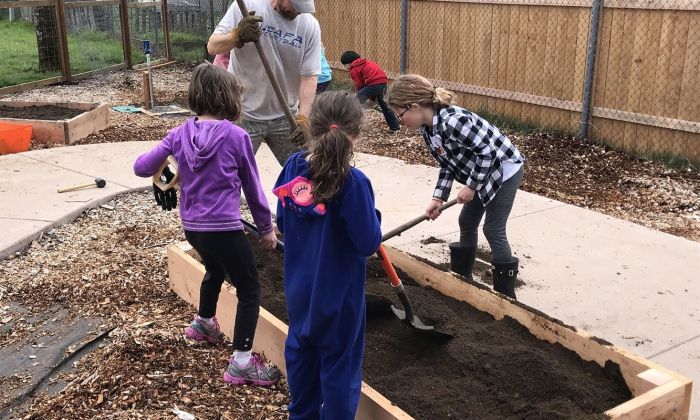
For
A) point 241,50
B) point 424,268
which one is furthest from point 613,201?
point 241,50

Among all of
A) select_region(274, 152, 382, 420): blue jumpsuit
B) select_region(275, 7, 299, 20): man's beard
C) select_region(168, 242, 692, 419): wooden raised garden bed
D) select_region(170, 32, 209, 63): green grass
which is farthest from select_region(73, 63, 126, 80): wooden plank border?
select_region(274, 152, 382, 420): blue jumpsuit

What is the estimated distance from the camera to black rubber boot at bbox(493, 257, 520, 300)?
13.5ft

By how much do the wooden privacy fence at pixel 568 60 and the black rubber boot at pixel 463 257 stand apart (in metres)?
4.39

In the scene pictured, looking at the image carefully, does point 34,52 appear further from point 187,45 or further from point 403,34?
point 403,34

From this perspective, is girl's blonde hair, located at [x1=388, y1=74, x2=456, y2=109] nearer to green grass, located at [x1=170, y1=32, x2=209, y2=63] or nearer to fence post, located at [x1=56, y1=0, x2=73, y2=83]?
fence post, located at [x1=56, y1=0, x2=73, y2=83]

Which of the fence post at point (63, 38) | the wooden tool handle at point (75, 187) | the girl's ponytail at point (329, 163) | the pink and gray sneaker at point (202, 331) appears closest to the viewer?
the girl's ponytail at point (329, 163)

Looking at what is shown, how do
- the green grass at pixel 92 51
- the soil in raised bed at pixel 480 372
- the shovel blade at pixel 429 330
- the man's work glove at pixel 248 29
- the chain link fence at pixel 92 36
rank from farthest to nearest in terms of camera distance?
1. the green grass at pixel 92 51
2. the chain link fence at pixel 92 36
3. the man's work glove at pixel 248 29
4. the shovel blade at pixel 429 330
5. the soil in raised bed at pixel 480 372

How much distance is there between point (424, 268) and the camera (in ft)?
13.8

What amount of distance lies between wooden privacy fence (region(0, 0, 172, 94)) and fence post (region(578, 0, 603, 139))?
924 cm

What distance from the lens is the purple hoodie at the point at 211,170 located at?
3.16 m

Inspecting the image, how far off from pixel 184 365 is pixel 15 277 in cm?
181

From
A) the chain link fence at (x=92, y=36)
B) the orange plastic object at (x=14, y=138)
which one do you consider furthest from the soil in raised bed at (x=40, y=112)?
the chain link fence at (x=92, y=36)

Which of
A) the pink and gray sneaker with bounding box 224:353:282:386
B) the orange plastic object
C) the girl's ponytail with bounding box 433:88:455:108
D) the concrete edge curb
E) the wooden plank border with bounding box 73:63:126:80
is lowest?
the pink and gray sneaker with bounding box 224:353:282:386

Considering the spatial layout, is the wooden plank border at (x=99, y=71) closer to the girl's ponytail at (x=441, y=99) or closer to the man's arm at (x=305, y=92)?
the man's arm at (x=305, y=92)
